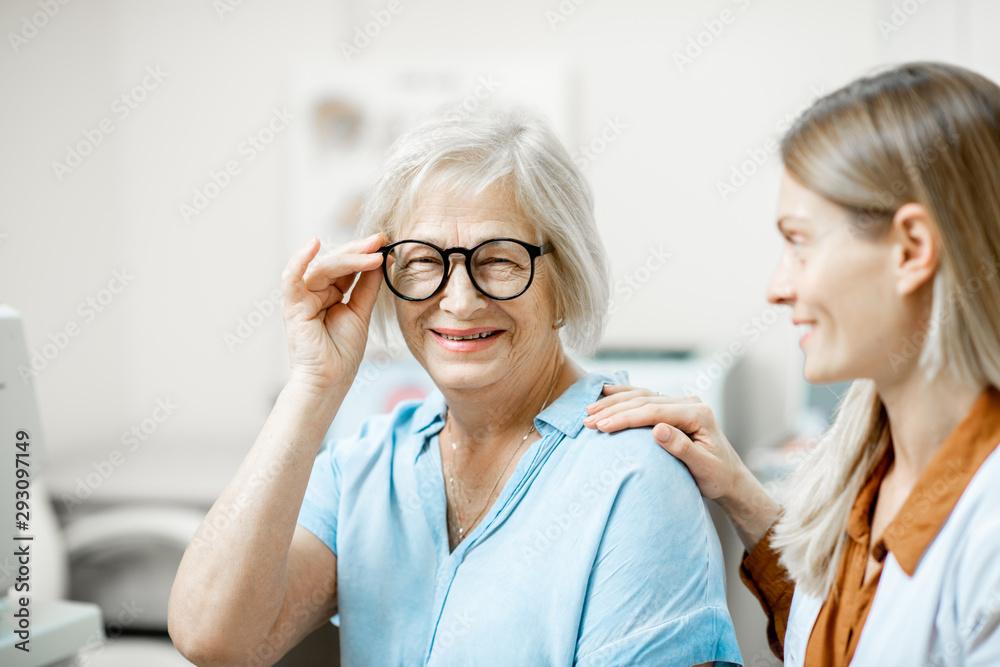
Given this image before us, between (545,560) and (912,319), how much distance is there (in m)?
0.55

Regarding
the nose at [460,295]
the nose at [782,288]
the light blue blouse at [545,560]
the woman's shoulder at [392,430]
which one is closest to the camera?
the nose at [782,288]

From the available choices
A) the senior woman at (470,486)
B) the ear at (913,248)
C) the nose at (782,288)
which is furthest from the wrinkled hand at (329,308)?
the ear at (913,248)

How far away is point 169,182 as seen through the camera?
3211mm

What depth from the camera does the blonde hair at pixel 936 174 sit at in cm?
71

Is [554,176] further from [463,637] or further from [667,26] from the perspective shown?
[667,26]

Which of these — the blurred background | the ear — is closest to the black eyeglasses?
the ear

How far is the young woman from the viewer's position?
2.32 ft

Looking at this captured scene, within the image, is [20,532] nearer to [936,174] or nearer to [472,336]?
[472,336]

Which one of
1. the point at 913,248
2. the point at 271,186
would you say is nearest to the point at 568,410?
the point at 913,248

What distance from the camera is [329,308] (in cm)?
122

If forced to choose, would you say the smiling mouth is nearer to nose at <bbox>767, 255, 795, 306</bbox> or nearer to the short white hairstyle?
the short white hairstyle

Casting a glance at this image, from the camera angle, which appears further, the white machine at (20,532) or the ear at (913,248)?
the white machine at (20,532)

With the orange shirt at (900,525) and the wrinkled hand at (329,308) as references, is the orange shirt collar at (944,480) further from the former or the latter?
the wrinkled hand at (329,308)

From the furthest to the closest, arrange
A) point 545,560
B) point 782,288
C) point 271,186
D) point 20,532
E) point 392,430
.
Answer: point 271,186
point 392,430
point 20,532
point 545,560
point 782,288
